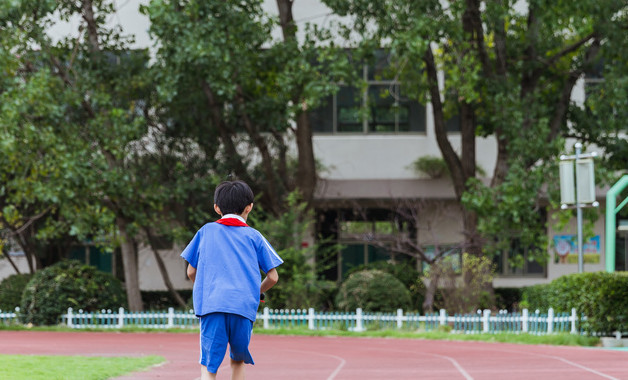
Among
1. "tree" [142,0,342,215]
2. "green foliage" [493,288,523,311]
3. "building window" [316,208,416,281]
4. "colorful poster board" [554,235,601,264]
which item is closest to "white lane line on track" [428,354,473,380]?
"tree" [142,0,342,215]

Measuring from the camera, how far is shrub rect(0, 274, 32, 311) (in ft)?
80.9

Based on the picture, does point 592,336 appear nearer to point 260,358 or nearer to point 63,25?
point 260,358

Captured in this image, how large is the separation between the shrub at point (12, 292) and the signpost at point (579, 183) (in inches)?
523

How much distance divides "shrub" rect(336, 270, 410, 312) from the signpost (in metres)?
4.37

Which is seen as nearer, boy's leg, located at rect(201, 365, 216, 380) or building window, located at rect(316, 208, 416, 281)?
boy's leg, located at rect(201, 365, 216, 380)

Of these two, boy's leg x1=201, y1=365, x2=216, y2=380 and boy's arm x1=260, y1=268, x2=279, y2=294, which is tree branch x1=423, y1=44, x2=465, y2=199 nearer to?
boy's arm x1=260, y1=268, x2=279, y2=294

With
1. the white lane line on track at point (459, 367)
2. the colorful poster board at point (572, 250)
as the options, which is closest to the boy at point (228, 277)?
the white lane line on track at point (459, 367)

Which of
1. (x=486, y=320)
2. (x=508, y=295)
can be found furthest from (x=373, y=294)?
(x=508, y=295)

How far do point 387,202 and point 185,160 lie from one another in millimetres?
6519

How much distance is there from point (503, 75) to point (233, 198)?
18.3 meters

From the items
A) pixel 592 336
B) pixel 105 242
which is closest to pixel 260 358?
pixel 592 336

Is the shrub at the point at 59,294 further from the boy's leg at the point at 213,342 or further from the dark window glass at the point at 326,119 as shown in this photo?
the boy's leg at the point at 213,342

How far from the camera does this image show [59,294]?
23.5 meters

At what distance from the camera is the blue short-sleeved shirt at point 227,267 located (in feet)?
20.4
